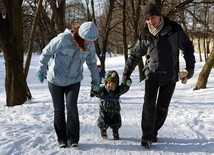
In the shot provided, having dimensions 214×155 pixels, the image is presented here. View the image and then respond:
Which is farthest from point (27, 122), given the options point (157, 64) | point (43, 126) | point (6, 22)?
point (6, 22)

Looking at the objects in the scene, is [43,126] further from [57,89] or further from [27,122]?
[57,89]

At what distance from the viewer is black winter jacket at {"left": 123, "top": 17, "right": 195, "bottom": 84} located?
5.20m

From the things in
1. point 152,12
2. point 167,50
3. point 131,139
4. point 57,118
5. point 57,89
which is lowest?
point 131,139

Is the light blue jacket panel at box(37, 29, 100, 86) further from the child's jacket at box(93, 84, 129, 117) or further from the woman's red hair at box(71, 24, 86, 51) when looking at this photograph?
the child's jacket at box(93, 84, 129, 117)

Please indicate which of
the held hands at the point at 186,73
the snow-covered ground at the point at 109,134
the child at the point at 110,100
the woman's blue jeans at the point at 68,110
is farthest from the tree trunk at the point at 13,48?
the held hands at the point at 186,73

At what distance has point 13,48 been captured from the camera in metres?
Answer: 11.0

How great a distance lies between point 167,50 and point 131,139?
168 cm

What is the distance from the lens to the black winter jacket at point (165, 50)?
5.20m

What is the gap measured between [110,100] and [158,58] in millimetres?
1109

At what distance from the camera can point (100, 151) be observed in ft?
18.0

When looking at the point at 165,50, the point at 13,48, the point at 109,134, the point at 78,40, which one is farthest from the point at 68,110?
the point at 13,48

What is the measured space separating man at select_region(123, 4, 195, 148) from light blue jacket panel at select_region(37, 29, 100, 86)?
68 cm

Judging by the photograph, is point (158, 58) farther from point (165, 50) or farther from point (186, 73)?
point (186, 73)

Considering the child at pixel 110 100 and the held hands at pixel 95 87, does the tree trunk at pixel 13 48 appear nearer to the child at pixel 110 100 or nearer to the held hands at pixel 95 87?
the child at pixel 110 100
